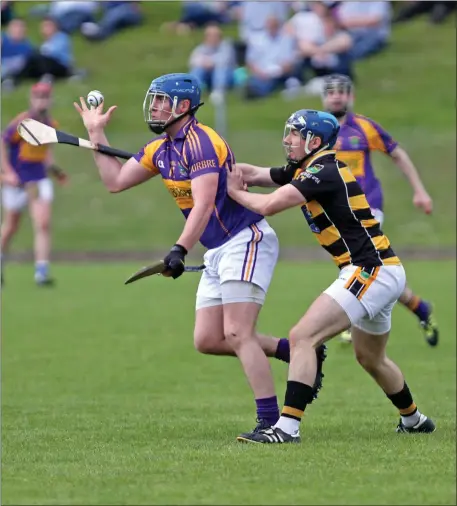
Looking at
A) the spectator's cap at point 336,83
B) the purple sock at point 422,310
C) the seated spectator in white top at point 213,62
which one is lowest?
the seated spectator in white top at point 213,62

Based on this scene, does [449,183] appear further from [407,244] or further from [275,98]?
[275,98]

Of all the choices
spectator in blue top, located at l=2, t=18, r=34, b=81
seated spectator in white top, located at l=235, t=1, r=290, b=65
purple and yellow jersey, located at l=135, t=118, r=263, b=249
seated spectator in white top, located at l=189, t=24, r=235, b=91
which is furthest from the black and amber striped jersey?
spectator in blue top, located at l=2, t=18, r=34, b=81

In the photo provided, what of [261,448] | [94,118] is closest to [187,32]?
[94,118]

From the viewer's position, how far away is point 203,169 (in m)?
7.41

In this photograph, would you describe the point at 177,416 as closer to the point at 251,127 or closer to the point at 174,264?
the point at 174,264

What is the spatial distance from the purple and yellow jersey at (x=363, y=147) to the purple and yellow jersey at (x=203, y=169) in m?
3.72

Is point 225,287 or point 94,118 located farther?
point 94,118

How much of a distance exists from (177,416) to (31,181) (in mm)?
8972

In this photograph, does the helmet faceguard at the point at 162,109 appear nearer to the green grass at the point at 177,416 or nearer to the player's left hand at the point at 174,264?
the player's left hand at the point at 174,264

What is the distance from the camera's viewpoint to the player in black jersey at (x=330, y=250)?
277 inches

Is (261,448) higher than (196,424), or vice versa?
(261,448)

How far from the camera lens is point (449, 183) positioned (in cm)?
2212

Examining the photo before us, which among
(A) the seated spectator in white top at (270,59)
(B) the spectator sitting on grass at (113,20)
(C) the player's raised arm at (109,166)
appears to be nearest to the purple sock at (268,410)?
(C) the player's raised arm at (109,166)

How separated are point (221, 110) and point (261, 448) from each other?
17.0 m
